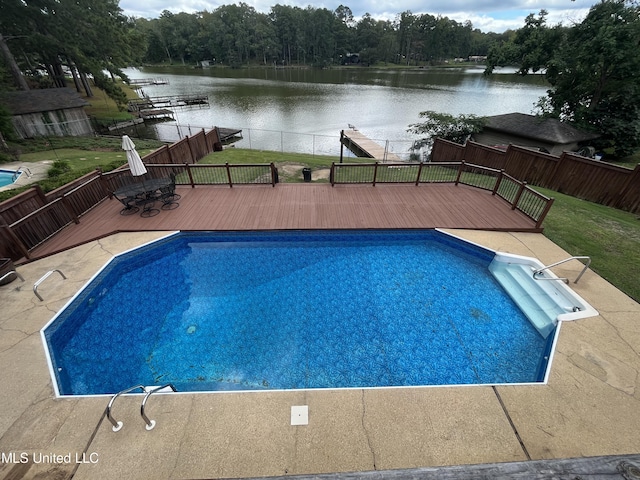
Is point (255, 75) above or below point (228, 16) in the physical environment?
below

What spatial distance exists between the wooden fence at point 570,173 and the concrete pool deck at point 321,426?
29.5 feet

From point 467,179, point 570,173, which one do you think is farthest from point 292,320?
point 570,173

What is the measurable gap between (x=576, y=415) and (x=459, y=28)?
120 metres

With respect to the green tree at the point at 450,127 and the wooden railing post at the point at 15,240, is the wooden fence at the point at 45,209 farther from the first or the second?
the green tree at the point at 450,127

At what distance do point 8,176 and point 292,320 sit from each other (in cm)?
1749

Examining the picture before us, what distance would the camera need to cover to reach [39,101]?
2148 cm

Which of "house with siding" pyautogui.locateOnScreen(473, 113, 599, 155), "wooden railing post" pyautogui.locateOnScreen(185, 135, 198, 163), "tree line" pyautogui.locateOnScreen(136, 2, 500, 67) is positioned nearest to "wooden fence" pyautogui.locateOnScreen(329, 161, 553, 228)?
"house with siding" pyautogui.locateOnScreen(473, 113, 599, 155)

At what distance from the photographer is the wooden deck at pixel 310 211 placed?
8.66 metres

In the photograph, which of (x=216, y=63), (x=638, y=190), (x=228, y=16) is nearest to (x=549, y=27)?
(x=638, y=190)

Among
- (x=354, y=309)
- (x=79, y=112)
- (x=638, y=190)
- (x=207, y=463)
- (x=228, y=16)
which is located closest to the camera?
(x=207, y=463)

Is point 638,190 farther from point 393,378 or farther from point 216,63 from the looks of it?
point 216,63

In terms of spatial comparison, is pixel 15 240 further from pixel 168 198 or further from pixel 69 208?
pixel 168 198

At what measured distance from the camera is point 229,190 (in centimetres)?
1088

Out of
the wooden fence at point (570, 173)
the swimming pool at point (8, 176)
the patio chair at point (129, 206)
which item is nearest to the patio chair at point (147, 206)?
the patio chair at point (129, 206)
